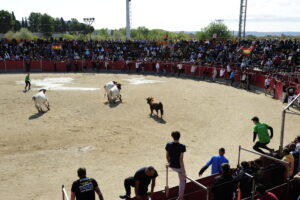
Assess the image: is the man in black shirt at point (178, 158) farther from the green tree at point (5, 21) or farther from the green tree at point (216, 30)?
the green tree at point (5, 21)

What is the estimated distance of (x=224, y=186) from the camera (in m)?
6.04

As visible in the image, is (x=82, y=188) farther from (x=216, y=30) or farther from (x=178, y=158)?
(x=216, y=30)

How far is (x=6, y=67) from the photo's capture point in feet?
→ 119

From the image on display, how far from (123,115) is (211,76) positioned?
16362 millimetres

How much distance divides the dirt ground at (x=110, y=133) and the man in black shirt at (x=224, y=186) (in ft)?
11.6

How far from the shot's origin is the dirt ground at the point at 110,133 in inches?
397

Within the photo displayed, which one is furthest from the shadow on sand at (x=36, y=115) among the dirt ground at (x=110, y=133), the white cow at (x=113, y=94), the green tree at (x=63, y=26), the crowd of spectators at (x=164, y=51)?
the green tree at (x=63, y=26)

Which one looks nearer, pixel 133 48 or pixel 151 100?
pixel 151 100

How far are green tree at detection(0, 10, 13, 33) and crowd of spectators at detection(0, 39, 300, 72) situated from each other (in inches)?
3376

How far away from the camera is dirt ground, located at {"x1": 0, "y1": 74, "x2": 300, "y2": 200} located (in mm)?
10073

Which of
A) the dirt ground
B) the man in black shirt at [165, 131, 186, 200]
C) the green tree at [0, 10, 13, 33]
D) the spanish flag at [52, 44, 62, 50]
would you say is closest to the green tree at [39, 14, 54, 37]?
the green tree at [0, 10, 13, 33]

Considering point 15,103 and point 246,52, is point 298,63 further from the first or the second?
point 15,103

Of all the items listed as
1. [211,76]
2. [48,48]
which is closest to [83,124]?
[211,76]

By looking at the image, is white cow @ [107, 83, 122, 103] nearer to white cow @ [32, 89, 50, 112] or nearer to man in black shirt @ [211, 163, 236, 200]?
white cow @ [32, 89, 50, 112]
